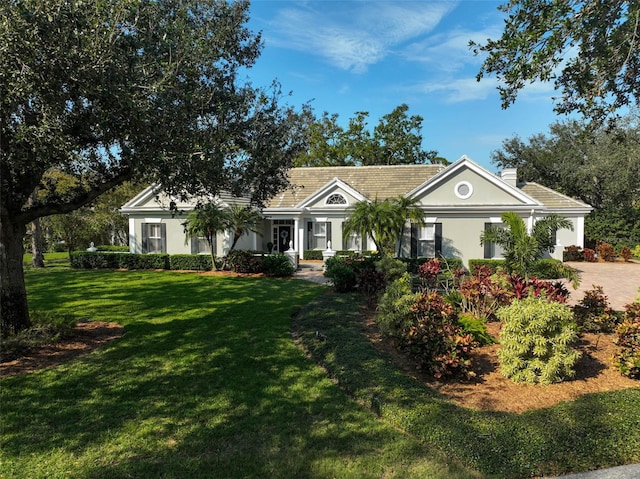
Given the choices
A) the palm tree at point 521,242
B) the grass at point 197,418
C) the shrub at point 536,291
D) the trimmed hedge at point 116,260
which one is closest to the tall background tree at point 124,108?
the grass at point 197,418

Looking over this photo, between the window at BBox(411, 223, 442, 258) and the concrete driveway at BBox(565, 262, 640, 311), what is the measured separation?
6534 millimetres

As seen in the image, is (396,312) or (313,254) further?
(313,254)

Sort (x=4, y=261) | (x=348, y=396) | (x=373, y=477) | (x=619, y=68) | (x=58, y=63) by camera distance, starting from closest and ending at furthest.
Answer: (x=373, y=477)
(x=58, y=63)
(x=348, y=396)
(x=4, y=261)
(x=619, y=68)

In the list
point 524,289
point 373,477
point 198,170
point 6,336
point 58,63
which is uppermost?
point 58,63

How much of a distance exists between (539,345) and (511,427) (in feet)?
6.36

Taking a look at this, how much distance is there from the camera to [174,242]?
22.4 meters

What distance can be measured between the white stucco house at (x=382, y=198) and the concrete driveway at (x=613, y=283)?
2411 mm

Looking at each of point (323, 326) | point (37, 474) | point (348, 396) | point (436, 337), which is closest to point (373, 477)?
point (348, 396)

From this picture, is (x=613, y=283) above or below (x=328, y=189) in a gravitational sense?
below

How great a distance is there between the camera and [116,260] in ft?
68.4

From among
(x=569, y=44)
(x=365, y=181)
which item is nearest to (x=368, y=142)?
(x=365, y=181)

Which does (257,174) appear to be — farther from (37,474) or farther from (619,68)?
(619,68)

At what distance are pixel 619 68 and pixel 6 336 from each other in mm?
12789

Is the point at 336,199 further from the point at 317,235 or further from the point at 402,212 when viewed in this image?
the point at 402,212
